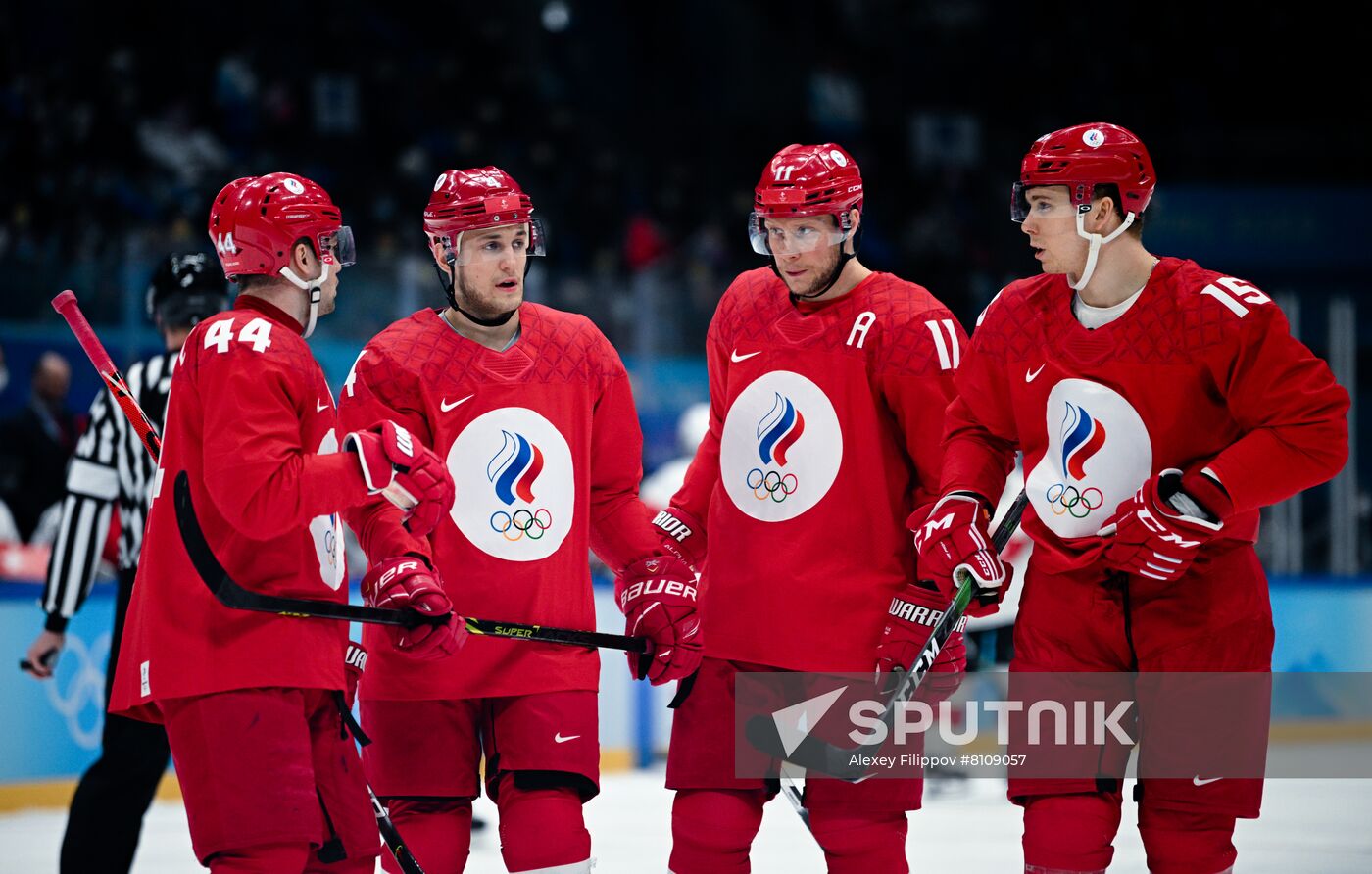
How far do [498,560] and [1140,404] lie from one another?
1214 mm

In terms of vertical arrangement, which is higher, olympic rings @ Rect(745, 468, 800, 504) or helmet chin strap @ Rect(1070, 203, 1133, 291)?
helmet chin strap @ Rect(1070, 203, 1133, 291)

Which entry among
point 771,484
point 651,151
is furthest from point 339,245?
point 651,151

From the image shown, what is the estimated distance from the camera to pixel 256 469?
105 inches

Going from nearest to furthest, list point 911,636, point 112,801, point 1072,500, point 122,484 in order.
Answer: point 1072,500 < point 911,636 < point 112,801 < point 122,484

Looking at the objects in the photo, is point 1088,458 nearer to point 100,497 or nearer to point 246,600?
point 246,600

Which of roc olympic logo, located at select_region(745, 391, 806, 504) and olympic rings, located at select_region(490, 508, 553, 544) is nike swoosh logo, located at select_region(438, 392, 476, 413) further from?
roc olympic logo, located at select_region(745, 391, 806, 504)

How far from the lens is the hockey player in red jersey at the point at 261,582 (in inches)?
107

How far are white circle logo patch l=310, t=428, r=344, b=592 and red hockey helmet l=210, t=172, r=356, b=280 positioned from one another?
32 cm

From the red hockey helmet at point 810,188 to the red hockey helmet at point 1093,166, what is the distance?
379 mm

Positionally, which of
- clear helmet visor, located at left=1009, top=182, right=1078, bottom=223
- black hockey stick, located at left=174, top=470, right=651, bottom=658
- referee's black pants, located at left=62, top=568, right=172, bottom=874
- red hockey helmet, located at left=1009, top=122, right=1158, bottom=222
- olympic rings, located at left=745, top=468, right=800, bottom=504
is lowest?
referee's black pants, located at left=62, top=568, right=172, bottom=874

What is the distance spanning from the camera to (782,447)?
3.30m

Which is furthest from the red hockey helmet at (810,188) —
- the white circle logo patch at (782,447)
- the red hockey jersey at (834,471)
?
the white circle logo patch at (782,447)

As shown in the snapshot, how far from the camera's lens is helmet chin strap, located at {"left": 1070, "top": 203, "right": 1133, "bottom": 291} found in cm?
302

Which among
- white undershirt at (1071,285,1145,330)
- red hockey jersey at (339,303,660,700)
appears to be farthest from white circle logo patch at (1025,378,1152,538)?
red hockey jersey at (339,303,660,700)
